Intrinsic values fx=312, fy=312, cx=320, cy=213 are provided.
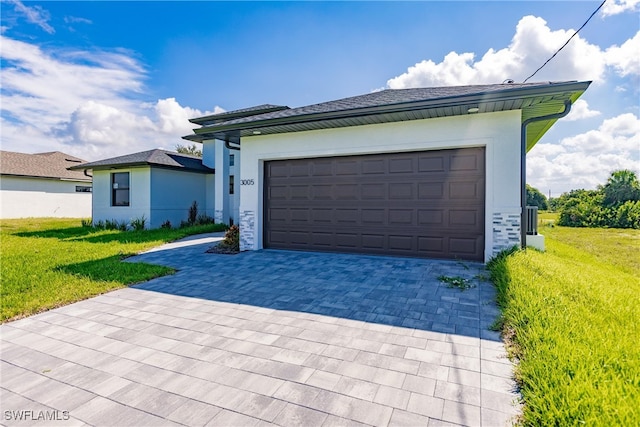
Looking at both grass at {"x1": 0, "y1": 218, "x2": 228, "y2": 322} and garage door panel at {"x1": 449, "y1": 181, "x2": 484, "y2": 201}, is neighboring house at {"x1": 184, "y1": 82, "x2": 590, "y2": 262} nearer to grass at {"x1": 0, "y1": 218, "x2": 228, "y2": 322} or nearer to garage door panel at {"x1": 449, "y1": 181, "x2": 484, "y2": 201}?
garage door panel at {"x1": 449, "y1": 181, "x2": 484, "y2": 201}

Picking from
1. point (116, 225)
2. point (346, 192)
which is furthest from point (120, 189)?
point (346, 192)

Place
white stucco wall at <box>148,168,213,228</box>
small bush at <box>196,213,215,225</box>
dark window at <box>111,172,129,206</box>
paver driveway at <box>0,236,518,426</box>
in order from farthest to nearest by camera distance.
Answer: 1. small bush at <box>196,213,215,225</box>
2. dark window at <box>111,172,129,206</box>
3. white stucco wall at <box>148,168,213,228</box>
4. paver driveway at <box>0,236,518,426</box>

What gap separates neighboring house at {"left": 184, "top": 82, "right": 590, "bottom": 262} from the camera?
586 cm

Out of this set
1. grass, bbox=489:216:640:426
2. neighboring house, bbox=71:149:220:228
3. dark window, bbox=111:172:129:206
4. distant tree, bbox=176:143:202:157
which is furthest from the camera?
distant tree, bbox=176:143:202:157

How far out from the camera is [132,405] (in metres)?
2.13

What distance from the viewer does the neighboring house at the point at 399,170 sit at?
586 centimetres

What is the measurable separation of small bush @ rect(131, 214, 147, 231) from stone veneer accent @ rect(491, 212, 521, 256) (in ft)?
43.5

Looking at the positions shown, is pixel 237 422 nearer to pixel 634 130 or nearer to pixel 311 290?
pixel 311 290

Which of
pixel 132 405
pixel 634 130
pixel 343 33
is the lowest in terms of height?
pixel 132 405

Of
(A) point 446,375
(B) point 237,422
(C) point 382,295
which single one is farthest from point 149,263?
(A) point 446,375

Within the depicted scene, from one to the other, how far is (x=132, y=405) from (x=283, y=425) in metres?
1.09

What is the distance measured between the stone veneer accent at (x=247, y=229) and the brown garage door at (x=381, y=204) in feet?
1.18

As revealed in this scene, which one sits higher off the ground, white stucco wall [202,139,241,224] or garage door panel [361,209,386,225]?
white stucco wall [202,139,241,224]

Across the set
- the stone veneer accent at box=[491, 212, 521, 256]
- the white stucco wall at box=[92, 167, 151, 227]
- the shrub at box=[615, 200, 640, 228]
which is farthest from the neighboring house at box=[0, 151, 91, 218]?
the shrub at box=[615, 200, 640, 228]
